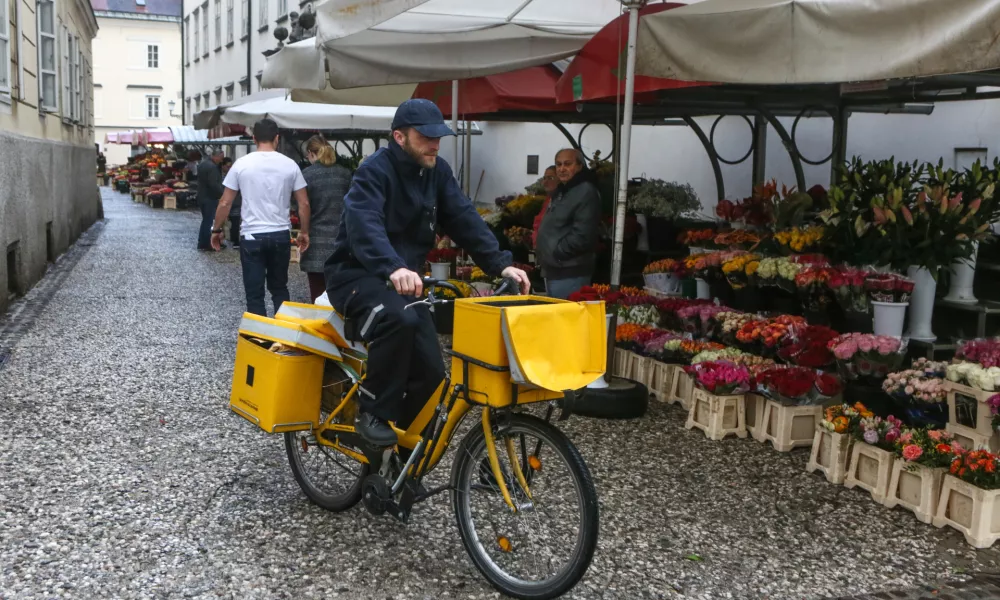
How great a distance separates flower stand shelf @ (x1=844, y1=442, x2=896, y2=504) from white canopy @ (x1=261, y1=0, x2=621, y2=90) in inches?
154

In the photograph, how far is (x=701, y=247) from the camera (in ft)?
26.1

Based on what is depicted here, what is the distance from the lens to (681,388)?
668 centimetres

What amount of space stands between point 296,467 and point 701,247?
4.21 metres

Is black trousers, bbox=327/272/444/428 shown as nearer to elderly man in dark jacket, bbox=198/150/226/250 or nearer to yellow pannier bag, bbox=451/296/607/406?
yellow pannier bag, bbox=451/296/607/406

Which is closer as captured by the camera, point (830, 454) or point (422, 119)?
point (422, 119)

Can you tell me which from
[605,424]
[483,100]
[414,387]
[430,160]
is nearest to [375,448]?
[414,387]

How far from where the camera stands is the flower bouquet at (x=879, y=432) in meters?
4.86

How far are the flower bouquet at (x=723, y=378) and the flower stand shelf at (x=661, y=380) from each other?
750 mm

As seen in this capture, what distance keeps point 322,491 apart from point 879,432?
266 centimetres

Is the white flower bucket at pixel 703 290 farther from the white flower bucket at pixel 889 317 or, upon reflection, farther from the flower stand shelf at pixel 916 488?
the flower stand shelf at pixel 916 488

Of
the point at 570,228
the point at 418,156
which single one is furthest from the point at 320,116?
the point at 418,156

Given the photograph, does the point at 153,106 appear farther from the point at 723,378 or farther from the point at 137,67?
the point at 723,378

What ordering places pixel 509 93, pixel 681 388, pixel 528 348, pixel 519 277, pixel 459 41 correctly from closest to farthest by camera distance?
pixel 528 348 → pixel 519 277 → pixel 681 388 → pixel 459 41 → pixel 509 93

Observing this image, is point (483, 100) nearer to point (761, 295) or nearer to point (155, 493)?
point (761, 295)
